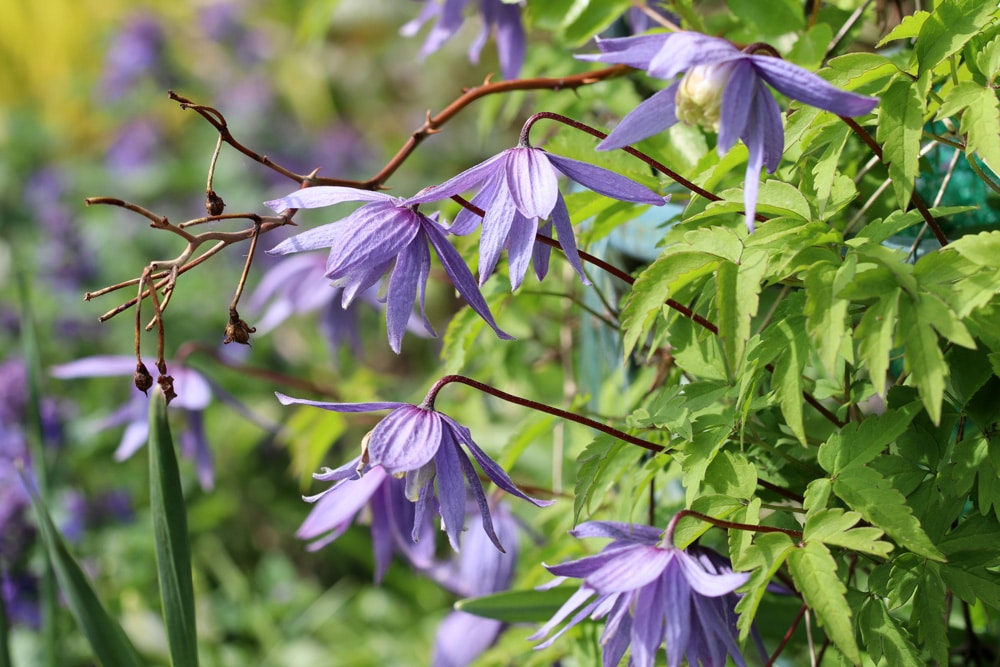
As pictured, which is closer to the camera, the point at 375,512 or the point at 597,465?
the point at 597,465

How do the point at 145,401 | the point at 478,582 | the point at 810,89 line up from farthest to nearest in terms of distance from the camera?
the point at 145,401, the point at 478,582, the point at 810,89

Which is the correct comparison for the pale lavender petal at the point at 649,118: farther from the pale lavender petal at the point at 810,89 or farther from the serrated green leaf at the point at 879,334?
the serrated green leaf at the point at 879,334

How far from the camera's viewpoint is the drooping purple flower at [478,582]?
3.88ft

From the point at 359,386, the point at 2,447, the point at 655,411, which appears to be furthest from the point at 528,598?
the point at 2,447

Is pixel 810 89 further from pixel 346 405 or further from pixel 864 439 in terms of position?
pixel 346 405

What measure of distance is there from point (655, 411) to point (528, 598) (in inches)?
11.2

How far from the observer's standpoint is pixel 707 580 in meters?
0.62

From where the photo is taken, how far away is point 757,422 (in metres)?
0.78

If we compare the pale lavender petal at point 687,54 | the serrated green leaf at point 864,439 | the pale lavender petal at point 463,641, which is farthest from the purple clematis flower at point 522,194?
the pale lavender petal at point 463,641

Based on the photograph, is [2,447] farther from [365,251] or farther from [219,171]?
[219,171]

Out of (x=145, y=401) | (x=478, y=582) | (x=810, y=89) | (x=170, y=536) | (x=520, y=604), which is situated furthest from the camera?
(x=145, y=401)

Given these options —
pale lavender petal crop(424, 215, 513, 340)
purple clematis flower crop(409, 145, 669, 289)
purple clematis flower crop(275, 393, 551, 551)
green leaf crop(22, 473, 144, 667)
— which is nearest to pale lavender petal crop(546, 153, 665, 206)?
purple clematis flower crop(409, 145, 669, 289)

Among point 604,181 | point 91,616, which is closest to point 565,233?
point 604,181

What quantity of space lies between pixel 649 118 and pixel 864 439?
0.27 metres
